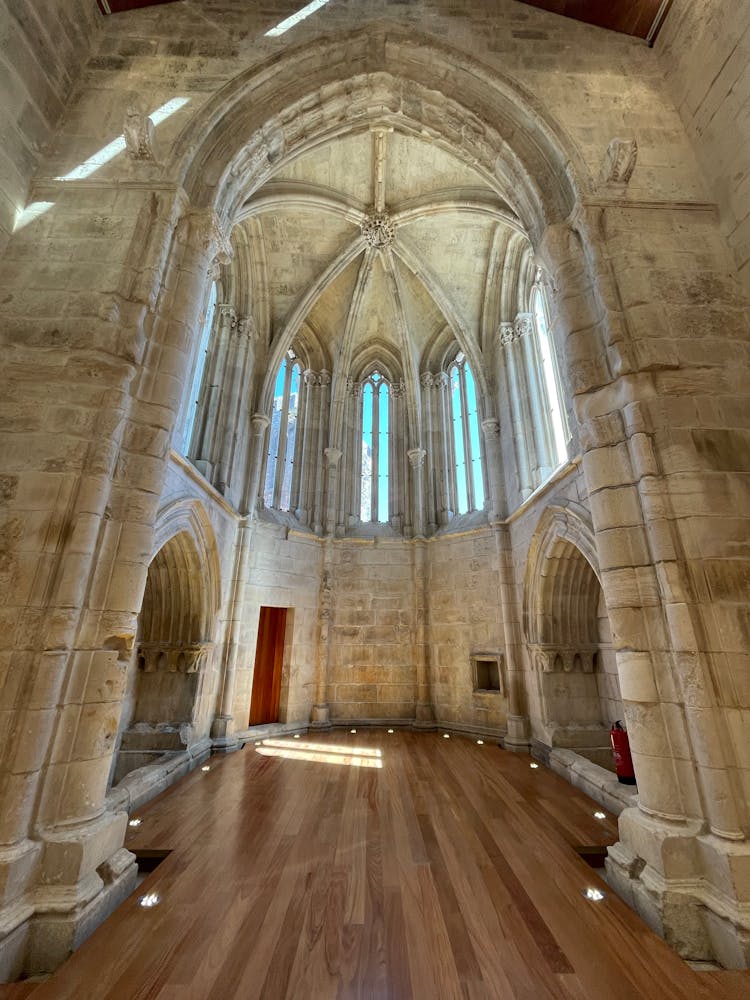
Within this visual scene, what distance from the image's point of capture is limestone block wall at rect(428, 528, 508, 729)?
311 inches

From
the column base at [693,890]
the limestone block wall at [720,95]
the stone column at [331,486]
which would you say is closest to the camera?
the column base at [693,890]

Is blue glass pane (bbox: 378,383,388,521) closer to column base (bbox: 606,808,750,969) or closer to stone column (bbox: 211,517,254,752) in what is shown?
stone column (bbox: 211,517,254,752)

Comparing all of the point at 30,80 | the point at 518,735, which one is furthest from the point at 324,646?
the point at 30,80

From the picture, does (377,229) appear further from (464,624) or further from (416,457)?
(464,624)

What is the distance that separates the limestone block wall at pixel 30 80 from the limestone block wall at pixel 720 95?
667 cm

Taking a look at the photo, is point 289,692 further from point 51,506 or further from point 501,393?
point 501,393

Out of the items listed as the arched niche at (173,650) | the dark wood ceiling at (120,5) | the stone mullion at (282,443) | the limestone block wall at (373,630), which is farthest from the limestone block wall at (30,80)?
the limestone block wall at (373,630)

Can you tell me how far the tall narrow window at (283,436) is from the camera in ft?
31.9

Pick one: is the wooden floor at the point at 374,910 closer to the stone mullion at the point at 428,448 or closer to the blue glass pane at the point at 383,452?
the stone mullion at the point at 428,448

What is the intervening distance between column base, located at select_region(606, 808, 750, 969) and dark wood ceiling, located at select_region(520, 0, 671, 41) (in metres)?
8.24

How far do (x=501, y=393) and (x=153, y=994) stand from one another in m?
9.24

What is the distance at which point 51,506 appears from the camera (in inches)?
118

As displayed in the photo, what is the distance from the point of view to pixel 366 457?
10867mm

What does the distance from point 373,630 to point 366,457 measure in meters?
4.27
